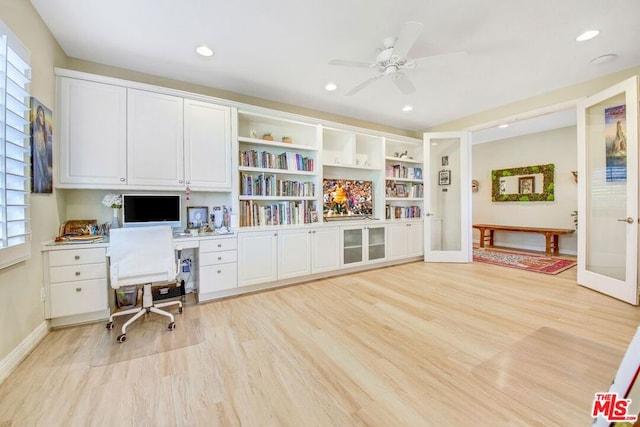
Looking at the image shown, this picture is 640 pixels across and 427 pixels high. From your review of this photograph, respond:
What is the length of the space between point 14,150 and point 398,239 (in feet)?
15.0

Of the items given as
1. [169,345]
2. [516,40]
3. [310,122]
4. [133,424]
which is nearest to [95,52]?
[310,122]

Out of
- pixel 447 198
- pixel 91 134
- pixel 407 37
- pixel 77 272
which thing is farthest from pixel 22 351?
pixel 447 198

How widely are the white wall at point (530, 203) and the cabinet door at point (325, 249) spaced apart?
4944 mm

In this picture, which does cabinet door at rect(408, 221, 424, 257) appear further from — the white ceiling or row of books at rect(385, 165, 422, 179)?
the white ceiling

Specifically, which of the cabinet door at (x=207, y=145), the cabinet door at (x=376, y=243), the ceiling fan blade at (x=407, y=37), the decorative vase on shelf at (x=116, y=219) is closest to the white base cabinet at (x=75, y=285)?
the decorative vase on shelf at (x=116, y=219)

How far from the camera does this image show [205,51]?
2.59 m

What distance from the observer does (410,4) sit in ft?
6.57

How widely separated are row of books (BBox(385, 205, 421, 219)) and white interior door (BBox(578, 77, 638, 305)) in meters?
2.33

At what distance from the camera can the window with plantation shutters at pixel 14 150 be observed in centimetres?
163

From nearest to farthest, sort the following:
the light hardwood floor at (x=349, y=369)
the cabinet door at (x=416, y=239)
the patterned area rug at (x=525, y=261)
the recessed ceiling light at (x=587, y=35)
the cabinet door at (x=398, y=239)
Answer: the light hardwood floor at (x=349, y=369) < the recessed ceiling light at (x=587, y=35) < the patterned area rug at (x=525, y=261) < the cabinet door at (x=398, y=239) < the cabinet door at (x=416, y=239)

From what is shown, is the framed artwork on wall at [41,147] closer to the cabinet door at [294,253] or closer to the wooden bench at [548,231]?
the cabinet door at [294,253]

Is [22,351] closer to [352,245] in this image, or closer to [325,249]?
[325,249]

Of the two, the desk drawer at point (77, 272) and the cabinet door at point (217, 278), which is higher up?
the desk drawer at point (77, 272)

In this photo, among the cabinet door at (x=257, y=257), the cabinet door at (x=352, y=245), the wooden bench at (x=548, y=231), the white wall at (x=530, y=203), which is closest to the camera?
the cabinet door at (x=257, y=257)
